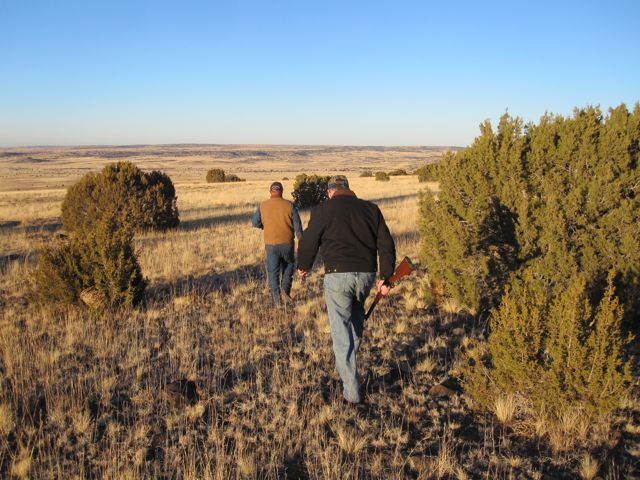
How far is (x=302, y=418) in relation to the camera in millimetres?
3654

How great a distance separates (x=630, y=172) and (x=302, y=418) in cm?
437

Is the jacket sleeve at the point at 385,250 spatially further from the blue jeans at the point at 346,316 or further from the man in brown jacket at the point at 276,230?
the man in brown jacket at the point at 276,230

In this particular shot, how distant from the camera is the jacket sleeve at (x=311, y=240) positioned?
4008 mm

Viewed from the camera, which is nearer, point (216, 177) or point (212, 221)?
point (212, 221)

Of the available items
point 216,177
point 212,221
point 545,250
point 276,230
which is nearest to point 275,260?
point 276,230

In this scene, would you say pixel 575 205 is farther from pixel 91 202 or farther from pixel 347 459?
pixel 91 202

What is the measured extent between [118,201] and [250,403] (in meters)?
11.3

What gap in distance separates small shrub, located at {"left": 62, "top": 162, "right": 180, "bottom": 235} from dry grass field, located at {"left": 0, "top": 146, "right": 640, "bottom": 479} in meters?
6.93

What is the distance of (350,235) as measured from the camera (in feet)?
12.8

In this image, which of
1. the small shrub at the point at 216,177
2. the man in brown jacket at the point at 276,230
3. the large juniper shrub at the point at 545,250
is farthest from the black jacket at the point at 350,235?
the small shrub at the point at 216,177

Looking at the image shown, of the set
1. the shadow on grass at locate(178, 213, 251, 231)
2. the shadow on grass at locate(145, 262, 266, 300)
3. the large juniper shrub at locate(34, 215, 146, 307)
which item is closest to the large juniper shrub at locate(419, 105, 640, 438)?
the shadow on grass at locate(145, 262, 266, 300)

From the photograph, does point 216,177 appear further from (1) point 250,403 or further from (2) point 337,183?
(1) point 250,403

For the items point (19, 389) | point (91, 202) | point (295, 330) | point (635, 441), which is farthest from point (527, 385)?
point (91, 202)

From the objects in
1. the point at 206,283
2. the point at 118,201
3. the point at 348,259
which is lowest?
the point at 206,283
